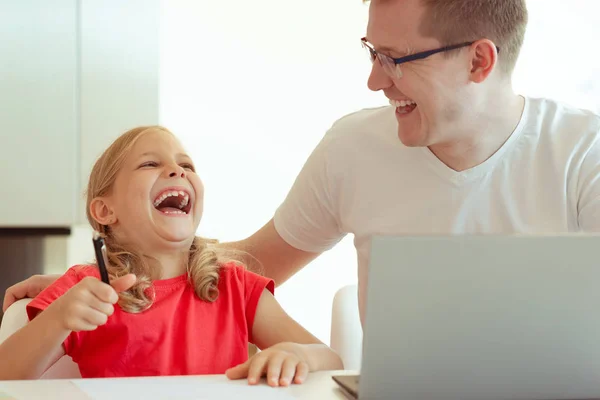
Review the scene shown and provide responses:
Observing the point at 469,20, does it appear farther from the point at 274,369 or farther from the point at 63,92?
the point at 63,92

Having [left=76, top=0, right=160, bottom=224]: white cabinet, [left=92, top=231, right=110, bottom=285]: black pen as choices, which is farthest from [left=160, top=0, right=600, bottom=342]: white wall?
[left=92, top=231, right=110, bottom=285]: black pen

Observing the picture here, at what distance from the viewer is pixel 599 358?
3.05 feet

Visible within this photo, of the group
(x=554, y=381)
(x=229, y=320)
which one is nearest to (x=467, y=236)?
(x=554, y=381)

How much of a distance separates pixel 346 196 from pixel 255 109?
67.4 inches

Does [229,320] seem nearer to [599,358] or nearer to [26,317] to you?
[26,317]

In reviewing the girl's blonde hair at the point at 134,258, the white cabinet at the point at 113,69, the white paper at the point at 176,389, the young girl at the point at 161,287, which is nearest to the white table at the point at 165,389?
the white paper at the point at 176,389

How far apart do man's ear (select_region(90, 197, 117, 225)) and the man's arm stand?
328 millimetres

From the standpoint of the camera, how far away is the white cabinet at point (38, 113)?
9.01 ft

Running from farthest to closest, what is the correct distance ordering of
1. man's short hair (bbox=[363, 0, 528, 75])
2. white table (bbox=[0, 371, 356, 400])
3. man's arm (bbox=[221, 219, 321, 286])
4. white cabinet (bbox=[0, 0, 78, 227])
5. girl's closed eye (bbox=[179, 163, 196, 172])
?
white cabinet (bbox=[0, 0, 78, 227]) < man's arm (bbox=[221, 219, 321, 286]) < girl's closed eye (bbox=[179, 163, 196, 172]) < man's short hair (bbox=[363, 0, 528, 75]) < white table (bbox=[0, 371, 356, 400])

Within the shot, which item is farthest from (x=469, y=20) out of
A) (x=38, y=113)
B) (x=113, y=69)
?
(x=38, y=113)

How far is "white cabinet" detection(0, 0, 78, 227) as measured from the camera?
9.01 feet

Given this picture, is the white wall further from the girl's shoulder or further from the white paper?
the white paper

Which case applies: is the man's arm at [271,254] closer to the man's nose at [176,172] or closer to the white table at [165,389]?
the man's nose at [176,172]

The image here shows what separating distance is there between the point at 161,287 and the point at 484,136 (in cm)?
70
